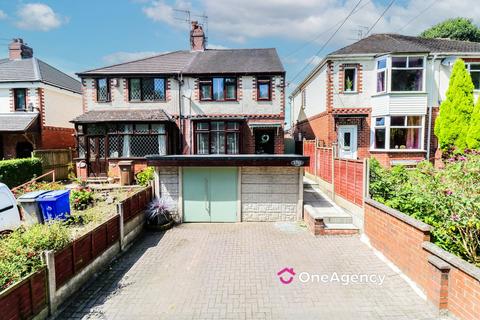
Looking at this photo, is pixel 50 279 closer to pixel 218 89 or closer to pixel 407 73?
pixel 218 89

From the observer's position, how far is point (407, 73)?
15445 mm

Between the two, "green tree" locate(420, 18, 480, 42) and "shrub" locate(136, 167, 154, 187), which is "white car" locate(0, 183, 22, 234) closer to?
"shrub" locate(136, 167, 154, 187)

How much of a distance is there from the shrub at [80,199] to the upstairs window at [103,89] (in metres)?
8.04

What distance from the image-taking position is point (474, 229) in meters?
4.95

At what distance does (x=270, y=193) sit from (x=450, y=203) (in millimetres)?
5546

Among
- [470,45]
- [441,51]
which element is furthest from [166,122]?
→ [470,45]

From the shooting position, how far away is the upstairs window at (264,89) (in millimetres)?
16188

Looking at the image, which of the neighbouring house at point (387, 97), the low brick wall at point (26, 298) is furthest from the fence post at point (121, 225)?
the neighbouring house at point (387, 97)

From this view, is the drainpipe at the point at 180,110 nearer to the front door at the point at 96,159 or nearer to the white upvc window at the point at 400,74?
the front door at the point at 96,159

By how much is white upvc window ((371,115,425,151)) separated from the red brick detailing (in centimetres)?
1874

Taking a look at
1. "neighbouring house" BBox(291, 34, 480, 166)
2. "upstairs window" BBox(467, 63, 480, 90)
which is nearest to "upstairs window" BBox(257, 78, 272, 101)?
"neighbouring house" BBox(291, 34, 480, 166)

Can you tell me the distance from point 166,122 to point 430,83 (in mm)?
15749

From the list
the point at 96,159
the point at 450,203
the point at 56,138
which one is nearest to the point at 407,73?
the point at 450,203

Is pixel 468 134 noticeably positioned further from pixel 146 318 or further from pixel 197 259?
pixel 146 318
